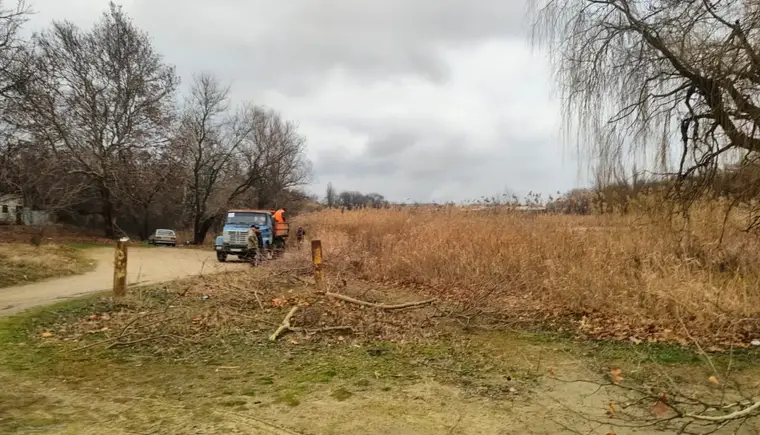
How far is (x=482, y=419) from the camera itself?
4703mm

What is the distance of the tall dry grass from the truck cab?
8.45 meters

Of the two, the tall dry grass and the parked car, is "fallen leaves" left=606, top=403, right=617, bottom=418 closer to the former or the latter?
the tall dry grass

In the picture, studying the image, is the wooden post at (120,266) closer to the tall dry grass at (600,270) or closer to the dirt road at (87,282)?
the dirt road at (87,282)

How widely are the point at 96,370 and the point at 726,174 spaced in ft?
29.8

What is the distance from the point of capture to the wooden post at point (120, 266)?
937cm

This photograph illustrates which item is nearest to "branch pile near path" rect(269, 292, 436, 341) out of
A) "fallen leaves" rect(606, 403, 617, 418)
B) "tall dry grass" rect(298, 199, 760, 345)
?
"tall dry grass" rect(298, 199, 760, 345)

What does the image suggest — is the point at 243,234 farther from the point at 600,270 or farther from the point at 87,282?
the point at 600,270

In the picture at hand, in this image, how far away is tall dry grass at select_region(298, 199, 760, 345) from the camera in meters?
7.64

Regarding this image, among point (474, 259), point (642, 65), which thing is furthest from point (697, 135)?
point (474, 259)

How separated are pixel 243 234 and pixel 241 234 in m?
0.08

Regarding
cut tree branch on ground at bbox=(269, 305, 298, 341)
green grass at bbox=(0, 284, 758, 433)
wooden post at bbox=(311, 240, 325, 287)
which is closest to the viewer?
green grass at bbox=(0, 284, 758, 433)

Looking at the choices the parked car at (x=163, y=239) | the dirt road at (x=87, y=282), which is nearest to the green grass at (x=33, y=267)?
the dirt road at (x=87, y=282)

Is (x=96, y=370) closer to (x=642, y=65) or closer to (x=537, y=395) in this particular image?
(x=537, y=395)

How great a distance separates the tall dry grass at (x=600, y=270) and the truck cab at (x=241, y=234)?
8.45 meters
